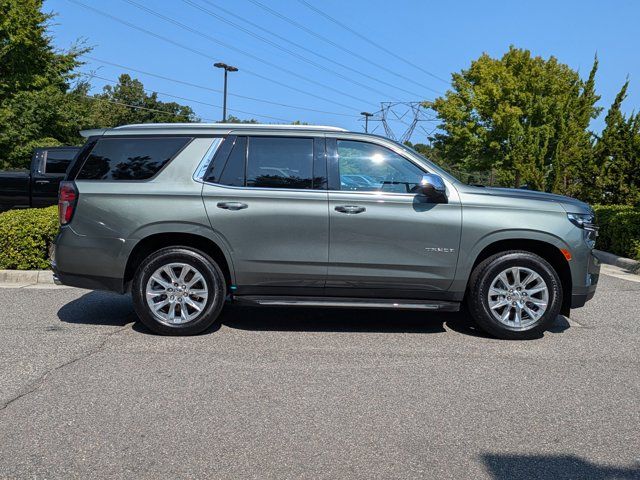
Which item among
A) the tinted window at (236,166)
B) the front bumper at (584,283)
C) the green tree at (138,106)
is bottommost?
the front bumper at (584,283)

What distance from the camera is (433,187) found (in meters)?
5.51

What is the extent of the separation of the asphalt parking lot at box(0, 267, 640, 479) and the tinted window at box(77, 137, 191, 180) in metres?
1.53

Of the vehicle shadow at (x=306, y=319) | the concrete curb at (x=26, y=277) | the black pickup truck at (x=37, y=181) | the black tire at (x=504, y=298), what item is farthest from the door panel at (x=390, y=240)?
the black pickup truck at (x=37, y=181)

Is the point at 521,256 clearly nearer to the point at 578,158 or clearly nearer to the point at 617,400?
the point at 617,400

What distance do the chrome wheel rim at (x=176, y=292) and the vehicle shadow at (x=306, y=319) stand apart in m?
0.34

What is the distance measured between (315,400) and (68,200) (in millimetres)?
3194

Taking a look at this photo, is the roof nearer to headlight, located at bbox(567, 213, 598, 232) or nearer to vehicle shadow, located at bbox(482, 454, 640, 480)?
headlight, located at bbox(567, 213, 598, 232)

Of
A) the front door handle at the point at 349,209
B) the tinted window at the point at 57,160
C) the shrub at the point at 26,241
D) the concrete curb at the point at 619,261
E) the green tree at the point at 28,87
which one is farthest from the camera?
the green tree at the point at 28,87

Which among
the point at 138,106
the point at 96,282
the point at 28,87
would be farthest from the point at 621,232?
the point at 138,106

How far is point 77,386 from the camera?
4.39 metres

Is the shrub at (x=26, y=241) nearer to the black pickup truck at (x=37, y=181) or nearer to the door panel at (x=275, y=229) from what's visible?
the door panel at (x=275, y=229)

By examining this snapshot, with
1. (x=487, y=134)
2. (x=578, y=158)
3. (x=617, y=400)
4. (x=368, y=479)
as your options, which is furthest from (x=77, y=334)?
(x=487, y=134)

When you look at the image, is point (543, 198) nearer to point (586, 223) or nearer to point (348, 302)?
point (586, 223)

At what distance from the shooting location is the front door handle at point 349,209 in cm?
562
